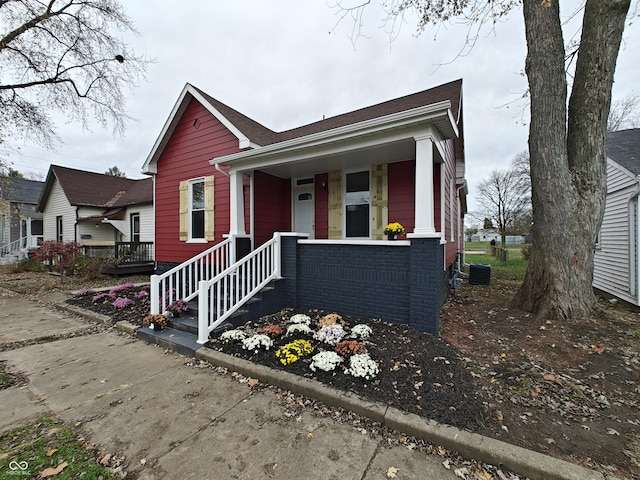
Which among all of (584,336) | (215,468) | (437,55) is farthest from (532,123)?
(215,468)

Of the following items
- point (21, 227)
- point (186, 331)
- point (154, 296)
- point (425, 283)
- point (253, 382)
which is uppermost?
point (21, 227)

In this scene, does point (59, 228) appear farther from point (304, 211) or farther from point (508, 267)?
point (508, 267)

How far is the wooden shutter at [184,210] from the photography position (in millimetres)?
7797

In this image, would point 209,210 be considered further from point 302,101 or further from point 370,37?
point 302,101

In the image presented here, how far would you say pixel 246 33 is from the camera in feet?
26.6

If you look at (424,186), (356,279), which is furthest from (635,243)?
(356,279)

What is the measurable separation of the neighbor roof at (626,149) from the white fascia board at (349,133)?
5612 millimetres

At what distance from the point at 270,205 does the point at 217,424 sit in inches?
208

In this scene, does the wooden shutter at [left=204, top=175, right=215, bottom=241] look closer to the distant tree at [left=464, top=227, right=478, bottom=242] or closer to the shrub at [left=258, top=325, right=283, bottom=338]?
the shrub at [left=258, top=325, right=283, bottom=338]

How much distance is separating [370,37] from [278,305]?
20.9ft

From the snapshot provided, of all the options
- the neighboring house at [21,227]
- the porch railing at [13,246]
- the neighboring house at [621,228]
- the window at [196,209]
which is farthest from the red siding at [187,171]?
the porch railing at [13,246]

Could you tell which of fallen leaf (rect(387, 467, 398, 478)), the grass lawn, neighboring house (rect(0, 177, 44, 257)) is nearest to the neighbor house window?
neighboring house (rect(0, 177, 44, 257))

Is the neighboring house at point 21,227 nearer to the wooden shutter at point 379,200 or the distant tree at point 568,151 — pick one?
the wooden shutter at point 379,200

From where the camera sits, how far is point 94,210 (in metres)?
15.4
